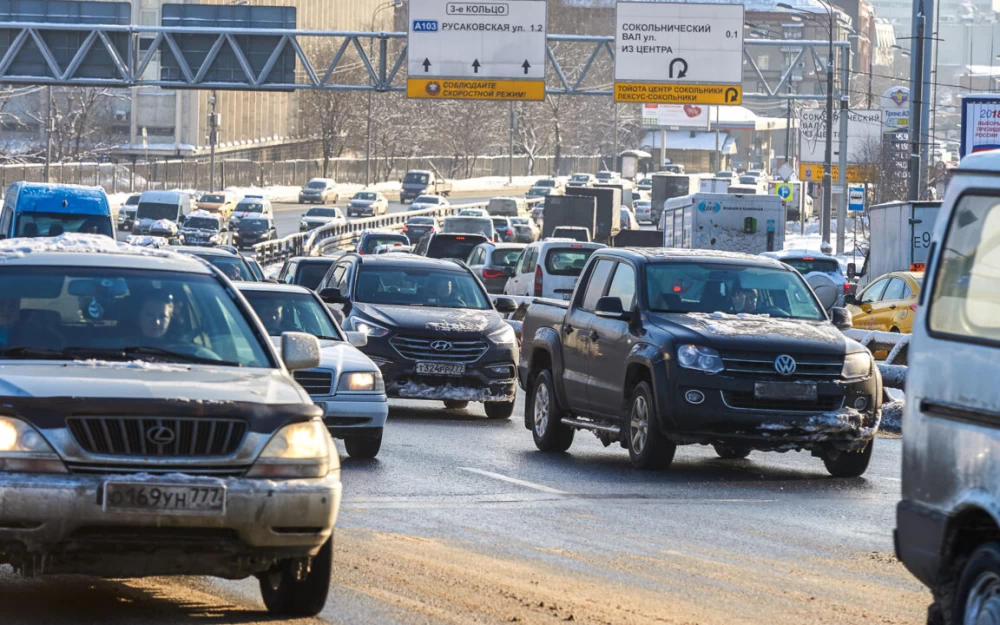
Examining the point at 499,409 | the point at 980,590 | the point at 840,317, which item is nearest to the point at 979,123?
the point at 499,409

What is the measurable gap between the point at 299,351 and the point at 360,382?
6.37 m

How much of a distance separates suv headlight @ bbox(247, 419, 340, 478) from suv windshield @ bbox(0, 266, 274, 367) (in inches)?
27.9

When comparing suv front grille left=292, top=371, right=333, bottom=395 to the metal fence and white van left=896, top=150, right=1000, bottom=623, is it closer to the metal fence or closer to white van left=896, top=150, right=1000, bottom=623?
white van left=896, top=150, right=1000, bottom=623

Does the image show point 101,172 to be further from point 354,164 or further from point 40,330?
point 40,330

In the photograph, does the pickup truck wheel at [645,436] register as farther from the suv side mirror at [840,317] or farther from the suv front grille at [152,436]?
the suv front grille at [152,436]

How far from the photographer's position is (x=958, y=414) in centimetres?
657

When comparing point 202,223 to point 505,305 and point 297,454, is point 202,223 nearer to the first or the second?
point 505,305

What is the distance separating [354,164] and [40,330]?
404ft

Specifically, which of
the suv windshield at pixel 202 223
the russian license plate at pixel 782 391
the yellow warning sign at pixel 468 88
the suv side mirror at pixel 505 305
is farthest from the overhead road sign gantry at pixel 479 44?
the russian license plate at pixel 782 391

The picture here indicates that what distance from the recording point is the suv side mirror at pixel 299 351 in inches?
329

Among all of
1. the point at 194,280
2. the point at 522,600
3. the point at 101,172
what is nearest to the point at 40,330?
the point at 194,280

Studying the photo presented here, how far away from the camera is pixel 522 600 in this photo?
815cm

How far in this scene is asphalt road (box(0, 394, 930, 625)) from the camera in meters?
7.89

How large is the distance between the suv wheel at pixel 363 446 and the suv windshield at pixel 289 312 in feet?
5.97
